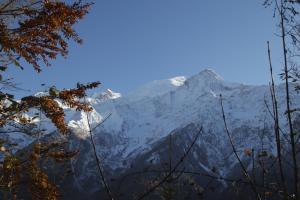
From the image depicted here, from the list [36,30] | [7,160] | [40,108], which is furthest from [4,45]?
[7,160]

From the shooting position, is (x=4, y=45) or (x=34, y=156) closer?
(x=4, y=45)

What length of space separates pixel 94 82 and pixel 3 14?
2.28 m

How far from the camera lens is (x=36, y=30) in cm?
844

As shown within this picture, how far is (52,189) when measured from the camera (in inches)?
343

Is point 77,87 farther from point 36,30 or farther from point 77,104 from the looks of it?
point 36,30

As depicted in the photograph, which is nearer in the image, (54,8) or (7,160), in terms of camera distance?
(7,160)

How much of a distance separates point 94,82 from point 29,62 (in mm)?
1375

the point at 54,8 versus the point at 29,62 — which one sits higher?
the point at 54,8

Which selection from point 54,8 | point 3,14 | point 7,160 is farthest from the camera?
point 3,14

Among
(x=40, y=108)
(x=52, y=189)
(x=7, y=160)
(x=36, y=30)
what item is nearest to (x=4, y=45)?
(x=36, y=30)

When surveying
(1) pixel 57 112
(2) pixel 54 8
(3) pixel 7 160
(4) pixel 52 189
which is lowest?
(4) pixel 52 189

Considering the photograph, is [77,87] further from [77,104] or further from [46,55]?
[46,55]

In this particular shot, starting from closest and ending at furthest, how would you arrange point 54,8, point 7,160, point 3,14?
point 7,160 → point 54,8 → point 3,14

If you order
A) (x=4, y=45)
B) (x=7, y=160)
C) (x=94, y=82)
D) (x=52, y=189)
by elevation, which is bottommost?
(x=52, y=189)
